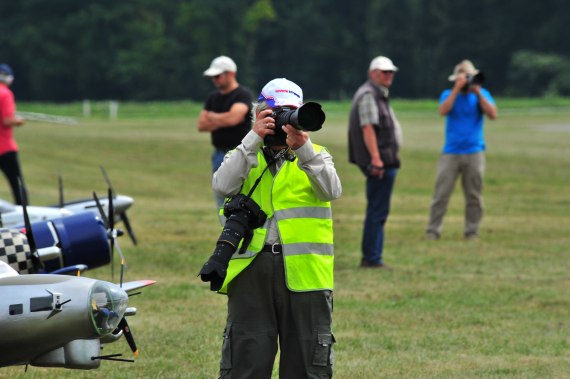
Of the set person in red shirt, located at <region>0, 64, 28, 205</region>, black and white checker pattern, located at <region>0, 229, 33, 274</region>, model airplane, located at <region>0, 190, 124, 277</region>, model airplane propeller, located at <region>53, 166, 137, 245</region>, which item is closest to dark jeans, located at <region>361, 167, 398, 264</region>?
model airplane propeller, located at <region>53, 166, 137, 245</region>

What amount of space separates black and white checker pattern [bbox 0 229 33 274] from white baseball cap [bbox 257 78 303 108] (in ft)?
7.63

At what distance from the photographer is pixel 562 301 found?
409 inches

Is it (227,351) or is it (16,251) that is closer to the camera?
(227,351)

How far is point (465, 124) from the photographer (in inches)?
569

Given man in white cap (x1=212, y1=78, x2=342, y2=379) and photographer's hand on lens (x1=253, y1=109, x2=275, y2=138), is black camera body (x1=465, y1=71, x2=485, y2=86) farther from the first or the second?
photographer's hand on lens (x1=253, y1=109, x2=275, y2=138)

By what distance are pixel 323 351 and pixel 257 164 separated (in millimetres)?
978

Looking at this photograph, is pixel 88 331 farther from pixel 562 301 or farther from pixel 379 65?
pixel 379 65

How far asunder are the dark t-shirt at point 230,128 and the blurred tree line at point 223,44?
77.4 metres

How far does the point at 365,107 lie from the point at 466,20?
8526cm

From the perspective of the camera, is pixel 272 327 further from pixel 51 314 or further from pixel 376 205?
pixel 376 205

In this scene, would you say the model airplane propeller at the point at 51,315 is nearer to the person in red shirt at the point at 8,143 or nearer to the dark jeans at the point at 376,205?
the dark jeans at the point at 376,205

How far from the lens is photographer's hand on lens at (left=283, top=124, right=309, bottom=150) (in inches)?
211

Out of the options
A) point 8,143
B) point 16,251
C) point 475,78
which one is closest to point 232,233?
point 16,251

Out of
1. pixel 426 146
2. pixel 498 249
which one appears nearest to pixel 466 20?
pixel 426 146
